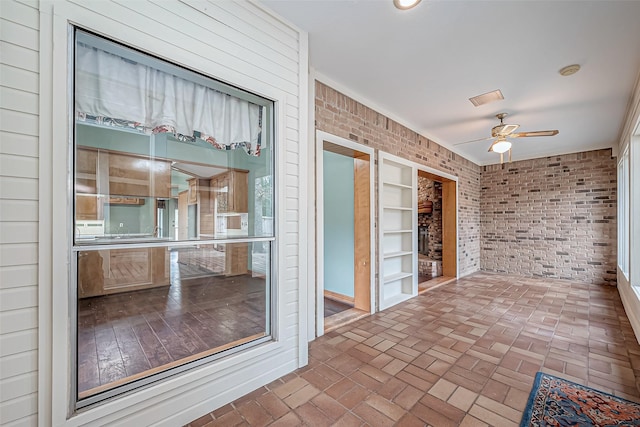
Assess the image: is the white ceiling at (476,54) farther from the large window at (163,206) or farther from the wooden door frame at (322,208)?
the large window at (163,206)

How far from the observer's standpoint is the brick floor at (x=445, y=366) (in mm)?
1783

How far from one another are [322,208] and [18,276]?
2291 millimetres

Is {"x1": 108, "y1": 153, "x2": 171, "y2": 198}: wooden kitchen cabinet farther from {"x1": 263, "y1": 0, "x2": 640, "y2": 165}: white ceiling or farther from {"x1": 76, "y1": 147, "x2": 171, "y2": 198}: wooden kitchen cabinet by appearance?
{"x1": 263, "y1": 0, "x2": 640, "y2": 165}: white ceiling

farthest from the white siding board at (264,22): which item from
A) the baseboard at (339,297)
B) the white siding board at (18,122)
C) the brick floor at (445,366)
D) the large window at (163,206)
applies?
the baseboard at (339,297)

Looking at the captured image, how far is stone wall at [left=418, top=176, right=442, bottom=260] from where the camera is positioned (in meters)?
6.78

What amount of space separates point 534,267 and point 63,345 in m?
8.16

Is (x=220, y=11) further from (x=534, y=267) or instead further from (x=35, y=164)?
(x=534, y=267)

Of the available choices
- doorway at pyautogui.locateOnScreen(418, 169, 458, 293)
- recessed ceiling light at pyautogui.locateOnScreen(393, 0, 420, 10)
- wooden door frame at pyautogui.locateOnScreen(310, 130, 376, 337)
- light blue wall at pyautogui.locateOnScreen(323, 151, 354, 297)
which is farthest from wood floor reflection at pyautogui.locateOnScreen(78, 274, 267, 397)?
doorway at pyautogui.locateOnScreen(418, 169, 458, 293)

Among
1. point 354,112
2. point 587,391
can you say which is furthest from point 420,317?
point 354,112

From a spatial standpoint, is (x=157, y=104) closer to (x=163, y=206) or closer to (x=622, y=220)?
(x=163, y=206)

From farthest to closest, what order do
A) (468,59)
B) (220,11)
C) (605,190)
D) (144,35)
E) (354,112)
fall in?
(605,190)
(354,112)
(468,59)
(220,11)
(144,35)

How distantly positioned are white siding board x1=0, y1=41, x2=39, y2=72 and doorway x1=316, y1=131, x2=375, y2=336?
2154 millimetres

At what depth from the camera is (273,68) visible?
2.20 metres

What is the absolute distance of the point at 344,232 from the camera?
446 centimetres
